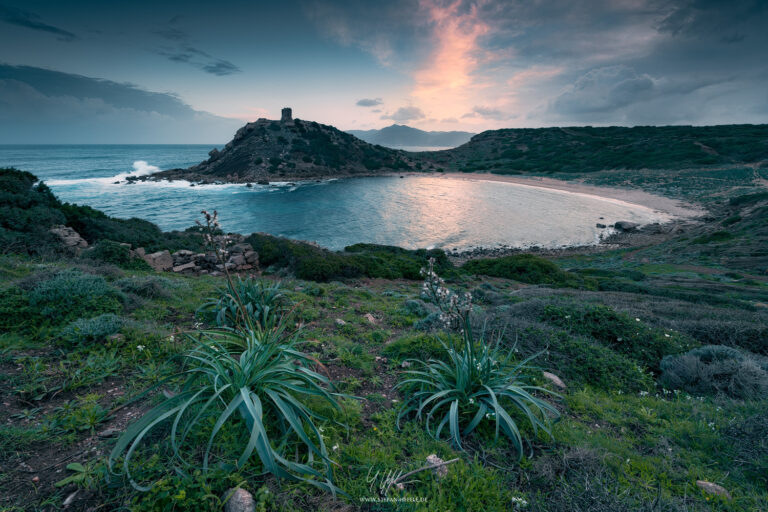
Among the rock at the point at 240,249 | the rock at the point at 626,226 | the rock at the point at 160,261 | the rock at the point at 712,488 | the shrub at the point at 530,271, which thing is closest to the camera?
the rock at the point at 712,488

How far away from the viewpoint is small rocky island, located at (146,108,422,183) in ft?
213

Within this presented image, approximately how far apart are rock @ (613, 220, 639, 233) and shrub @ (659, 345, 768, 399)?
105 ft

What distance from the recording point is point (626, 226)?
31.8m

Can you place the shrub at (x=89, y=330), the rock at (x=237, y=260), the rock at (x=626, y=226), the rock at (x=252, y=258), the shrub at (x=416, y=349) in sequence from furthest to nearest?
the rock at (x=626, y=226) → the rock at (x=252, y=258) → the rock at (x=237, y=260) → the shrub at (x=416, y=349) → the shrub at (x=89, y=330)

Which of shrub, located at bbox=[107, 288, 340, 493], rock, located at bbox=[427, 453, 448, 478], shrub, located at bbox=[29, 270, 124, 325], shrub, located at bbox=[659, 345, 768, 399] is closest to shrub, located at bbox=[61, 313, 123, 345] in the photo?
shrub, located at bbox=[29, 270, 124, 325]

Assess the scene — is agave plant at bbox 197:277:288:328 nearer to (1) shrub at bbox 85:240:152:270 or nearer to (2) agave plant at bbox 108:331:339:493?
(2) agave plant at bbox 108:331:339:493

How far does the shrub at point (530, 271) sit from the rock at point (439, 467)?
14.6 meters

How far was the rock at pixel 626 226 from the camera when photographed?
31.5 metres

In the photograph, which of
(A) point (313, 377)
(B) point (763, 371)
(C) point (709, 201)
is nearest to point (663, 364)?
(B) point (763, 371)

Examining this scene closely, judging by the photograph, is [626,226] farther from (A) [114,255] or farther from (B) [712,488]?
(A) [114,255]

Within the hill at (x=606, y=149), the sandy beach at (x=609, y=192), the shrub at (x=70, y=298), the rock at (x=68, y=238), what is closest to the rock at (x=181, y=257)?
the rock at (x=68, y=238)

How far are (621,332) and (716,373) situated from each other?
159 centimetres

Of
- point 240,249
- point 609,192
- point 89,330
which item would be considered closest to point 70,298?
point 89,330

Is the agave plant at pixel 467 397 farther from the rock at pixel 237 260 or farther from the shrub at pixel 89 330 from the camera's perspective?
the rock at pixel 237 260
